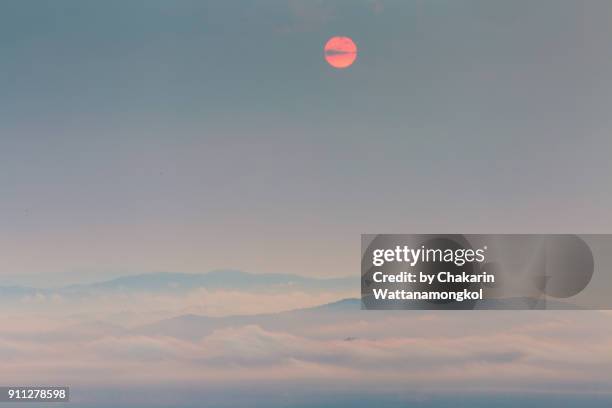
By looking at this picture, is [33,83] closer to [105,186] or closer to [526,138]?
[105,186]

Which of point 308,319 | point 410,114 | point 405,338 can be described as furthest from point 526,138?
point 308,319

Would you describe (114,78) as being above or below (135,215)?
above

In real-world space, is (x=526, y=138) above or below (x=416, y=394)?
above

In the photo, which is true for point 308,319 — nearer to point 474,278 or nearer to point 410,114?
point 474,278

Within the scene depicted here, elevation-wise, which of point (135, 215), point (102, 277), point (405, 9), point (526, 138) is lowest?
point (102, 277)

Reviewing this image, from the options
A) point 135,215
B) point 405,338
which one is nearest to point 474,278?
point 405,338

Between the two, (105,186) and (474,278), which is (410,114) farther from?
(105,186)

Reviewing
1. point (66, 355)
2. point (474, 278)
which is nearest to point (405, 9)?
point (474, 278)

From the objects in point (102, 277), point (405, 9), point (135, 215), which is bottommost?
point (102, 277)
